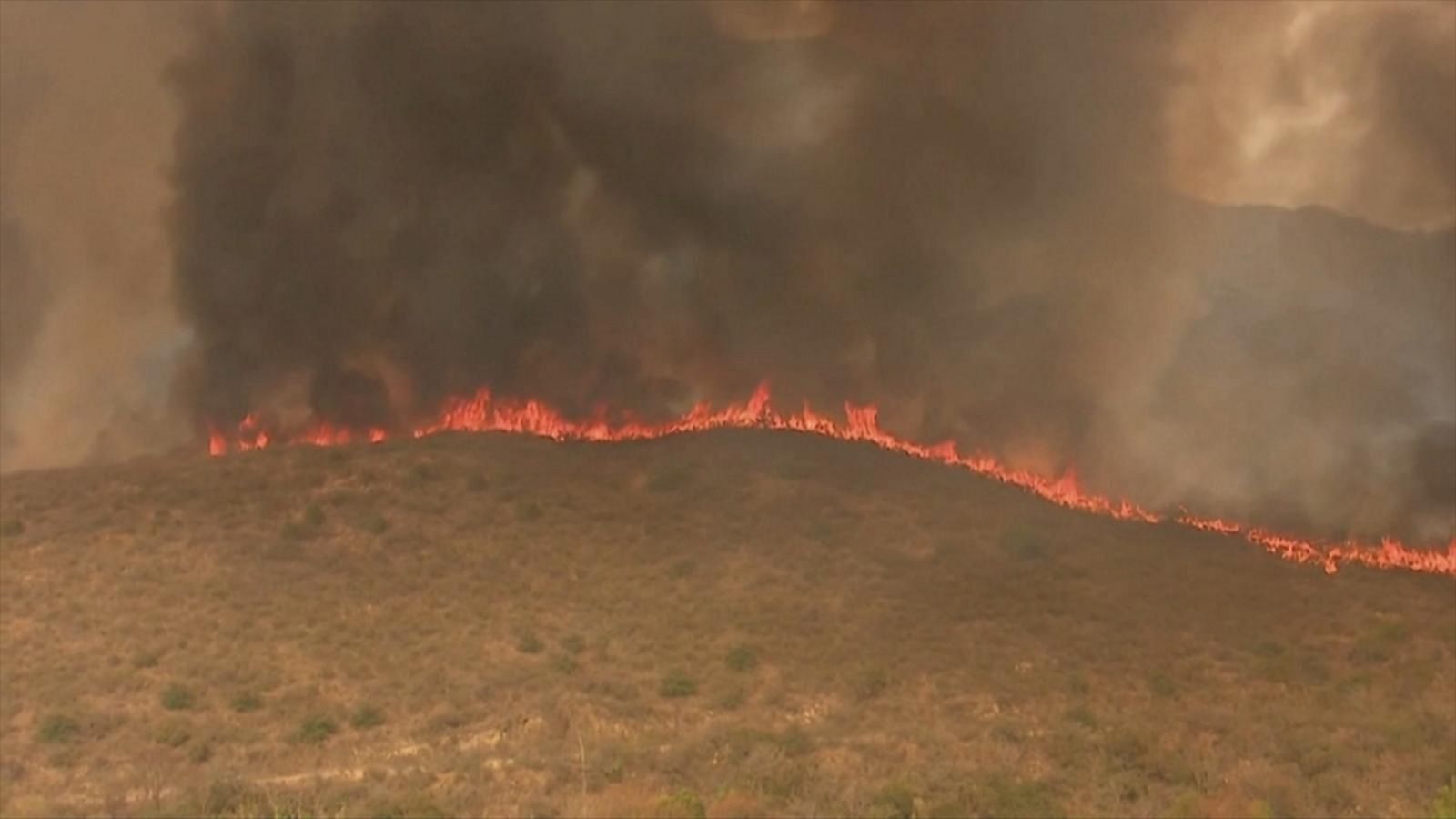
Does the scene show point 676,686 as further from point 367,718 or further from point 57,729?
point 57,729

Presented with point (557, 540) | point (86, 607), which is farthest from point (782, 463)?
point (86, 607)

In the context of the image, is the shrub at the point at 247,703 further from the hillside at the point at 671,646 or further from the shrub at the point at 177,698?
the shrub at the point at 177,698

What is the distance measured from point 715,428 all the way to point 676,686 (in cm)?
985

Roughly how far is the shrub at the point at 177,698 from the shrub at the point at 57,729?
1.29 meters

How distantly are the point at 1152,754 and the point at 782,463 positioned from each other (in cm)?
1178

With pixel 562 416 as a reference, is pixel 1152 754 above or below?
below

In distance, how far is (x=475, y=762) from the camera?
19328 millimetres

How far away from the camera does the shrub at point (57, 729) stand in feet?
67.6

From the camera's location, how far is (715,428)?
31344 millimetres

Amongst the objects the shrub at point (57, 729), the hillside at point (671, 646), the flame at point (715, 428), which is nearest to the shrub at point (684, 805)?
the hillside at point (671, 646)

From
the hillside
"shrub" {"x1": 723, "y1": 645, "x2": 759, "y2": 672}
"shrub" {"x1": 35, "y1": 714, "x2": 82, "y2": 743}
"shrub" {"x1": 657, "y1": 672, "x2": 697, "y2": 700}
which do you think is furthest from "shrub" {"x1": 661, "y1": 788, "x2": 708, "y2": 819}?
"shrub" {"x1": 35, "y1": 714, "x2": 82, "y2": 743}

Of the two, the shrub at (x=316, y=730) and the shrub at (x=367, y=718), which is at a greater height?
the shrub at (x=367, y=718)

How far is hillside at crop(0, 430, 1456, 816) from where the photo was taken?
18.8 meters

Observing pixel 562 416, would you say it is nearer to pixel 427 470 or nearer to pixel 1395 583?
pixel 427 470
